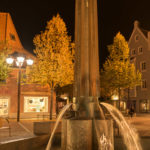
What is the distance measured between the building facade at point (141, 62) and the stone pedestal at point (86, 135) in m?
34.3

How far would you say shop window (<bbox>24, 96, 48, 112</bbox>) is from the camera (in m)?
28.0

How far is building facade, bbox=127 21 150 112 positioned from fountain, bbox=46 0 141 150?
33826 mm

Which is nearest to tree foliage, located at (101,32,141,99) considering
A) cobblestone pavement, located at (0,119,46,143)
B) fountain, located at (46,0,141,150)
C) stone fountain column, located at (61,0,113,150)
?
cobblestone pavement, located at (0,119,46,143)

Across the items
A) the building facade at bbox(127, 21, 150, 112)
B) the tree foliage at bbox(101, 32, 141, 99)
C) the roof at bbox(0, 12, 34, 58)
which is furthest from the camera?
the building facade at bbox(127, 21, 150, 112)

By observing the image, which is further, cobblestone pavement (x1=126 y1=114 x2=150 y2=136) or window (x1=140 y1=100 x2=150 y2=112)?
window (x1=140 y1=100 x2=150 y2=112)

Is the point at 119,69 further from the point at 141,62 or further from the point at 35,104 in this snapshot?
the point at 141,62

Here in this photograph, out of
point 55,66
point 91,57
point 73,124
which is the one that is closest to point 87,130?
point 73,124

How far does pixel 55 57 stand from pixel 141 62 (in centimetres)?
2673

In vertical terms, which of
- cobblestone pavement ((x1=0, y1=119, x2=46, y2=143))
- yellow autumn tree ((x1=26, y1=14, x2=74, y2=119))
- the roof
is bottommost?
cobblestone pavement ((x1=0, y1=119, x2=46, y2=143))

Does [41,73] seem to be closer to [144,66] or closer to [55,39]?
[55,39]

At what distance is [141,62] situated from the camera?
4153 cm

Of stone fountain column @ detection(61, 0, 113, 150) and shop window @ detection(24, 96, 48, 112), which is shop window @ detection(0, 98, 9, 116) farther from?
stone fountain column @ detection(61, 0, 113, 150)

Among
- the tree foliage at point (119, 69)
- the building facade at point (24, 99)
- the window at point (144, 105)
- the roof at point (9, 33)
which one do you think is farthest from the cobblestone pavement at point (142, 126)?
the roof at point (9, 33)

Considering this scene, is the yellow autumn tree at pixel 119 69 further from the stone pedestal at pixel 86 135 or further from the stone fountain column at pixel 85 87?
the stone pedestal at pixel 86 135
